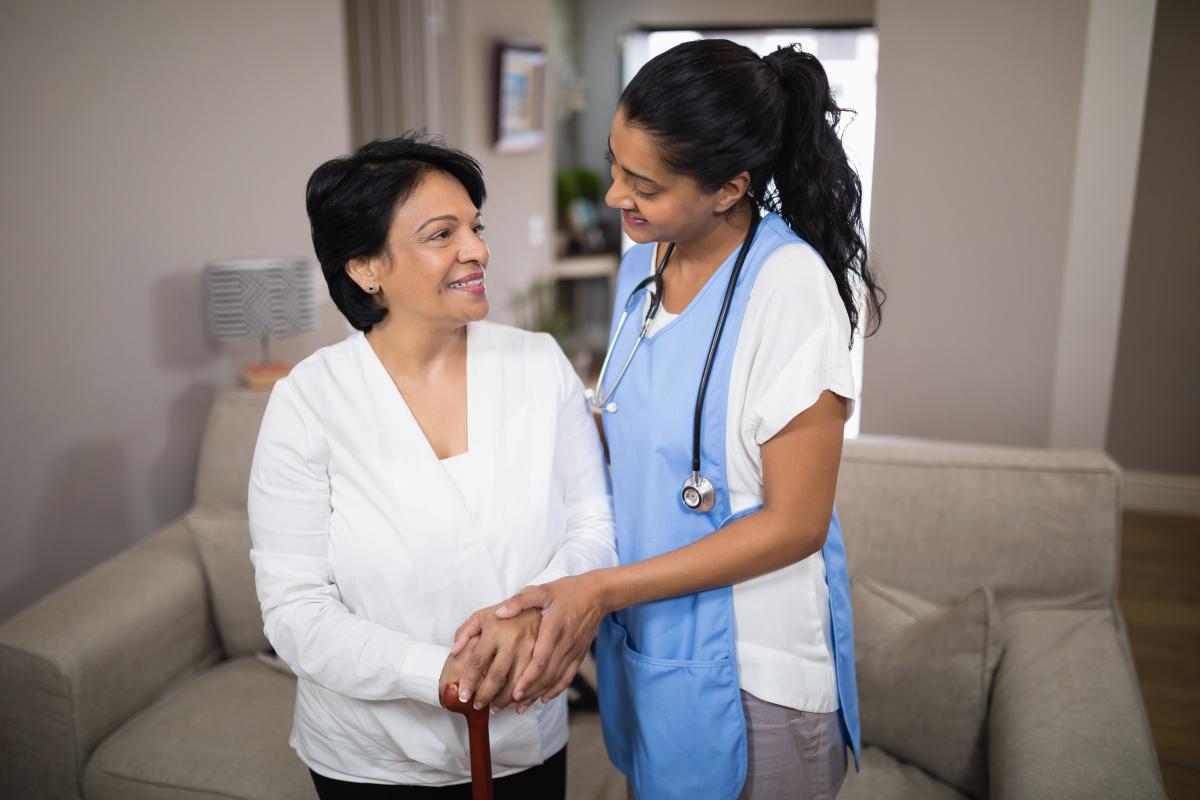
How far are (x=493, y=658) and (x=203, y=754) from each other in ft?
3.21

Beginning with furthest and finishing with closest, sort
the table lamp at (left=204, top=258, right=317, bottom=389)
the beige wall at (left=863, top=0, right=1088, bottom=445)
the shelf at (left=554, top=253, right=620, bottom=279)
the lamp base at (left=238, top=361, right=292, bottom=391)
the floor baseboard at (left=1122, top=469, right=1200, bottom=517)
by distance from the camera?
the shelf at (left=554, top=253, right=620, bottom=279), the floor baseboard at (left=1122, top=469, right=1200, bottom=517), the lamp base at (left=238, top=361, right=292, bottom=391), the table lamp at (left=204, top=258, right=317, bottom=389), the beige wall at (left=863, top=0, right=1088, bottom=445)

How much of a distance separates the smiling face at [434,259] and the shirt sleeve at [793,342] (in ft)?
1.24

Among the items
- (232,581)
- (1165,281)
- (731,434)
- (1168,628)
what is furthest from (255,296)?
(1165,281)

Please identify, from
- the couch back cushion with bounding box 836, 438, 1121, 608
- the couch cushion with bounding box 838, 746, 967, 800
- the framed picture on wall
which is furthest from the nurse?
the framed picture on wall

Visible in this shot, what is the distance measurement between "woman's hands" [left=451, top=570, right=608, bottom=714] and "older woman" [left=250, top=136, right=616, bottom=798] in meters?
0.09

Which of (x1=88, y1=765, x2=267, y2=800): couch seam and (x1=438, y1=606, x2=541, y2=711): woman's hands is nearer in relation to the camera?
(x1=438, y1=606, x2=541, y2=711): woman's hands

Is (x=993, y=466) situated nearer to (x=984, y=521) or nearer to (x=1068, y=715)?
(x=984, y=521)

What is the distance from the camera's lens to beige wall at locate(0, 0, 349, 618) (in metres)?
2.45

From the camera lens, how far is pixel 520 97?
5102 mm

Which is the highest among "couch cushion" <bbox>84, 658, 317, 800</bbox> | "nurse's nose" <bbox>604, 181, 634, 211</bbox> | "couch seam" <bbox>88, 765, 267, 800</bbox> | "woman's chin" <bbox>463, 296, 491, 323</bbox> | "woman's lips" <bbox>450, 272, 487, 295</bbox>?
"nurse's nose" <bbox>604, 181, 634, 211</bbox>

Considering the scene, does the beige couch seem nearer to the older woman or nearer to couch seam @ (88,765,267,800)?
couch seam @ (88,765,267,800)

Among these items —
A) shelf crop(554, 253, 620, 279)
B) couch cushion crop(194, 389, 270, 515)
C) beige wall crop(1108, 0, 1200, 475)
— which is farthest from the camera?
shelf crop(554, 253, 620, 279)

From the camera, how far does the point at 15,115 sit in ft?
7.90

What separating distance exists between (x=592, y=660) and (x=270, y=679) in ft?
2.21
